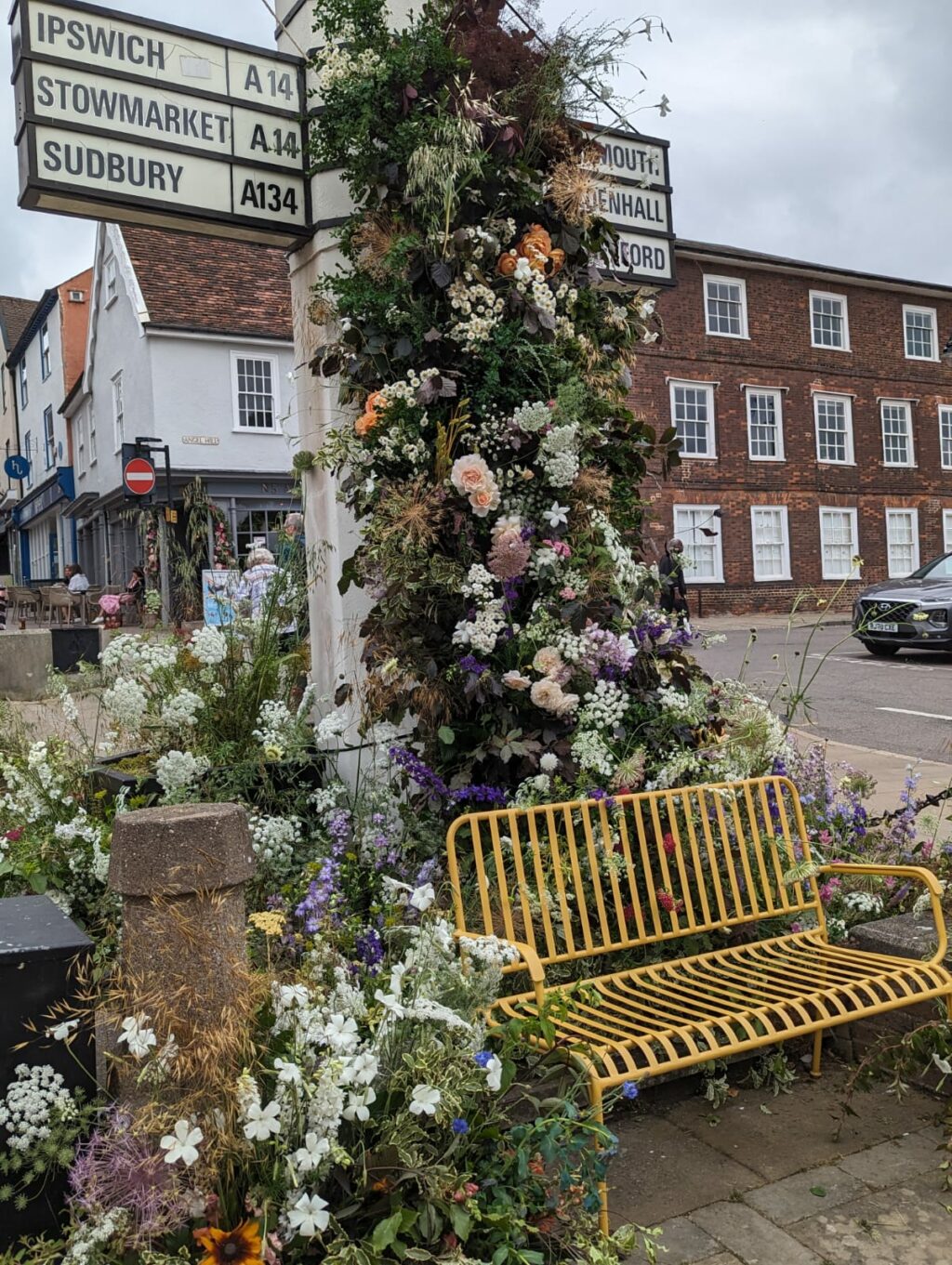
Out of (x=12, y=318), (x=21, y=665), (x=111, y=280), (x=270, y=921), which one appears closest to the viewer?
(x=270, y=921)

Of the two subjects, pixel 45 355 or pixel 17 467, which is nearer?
pixel 17 467

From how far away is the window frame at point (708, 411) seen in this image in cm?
2542

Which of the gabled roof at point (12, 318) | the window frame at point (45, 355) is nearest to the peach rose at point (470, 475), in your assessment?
the window frame at point (45, 355)

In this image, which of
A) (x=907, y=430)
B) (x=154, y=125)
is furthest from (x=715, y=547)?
(x=154, y=125)

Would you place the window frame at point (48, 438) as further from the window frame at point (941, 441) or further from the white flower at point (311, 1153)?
the white flower at point (311, 1153)

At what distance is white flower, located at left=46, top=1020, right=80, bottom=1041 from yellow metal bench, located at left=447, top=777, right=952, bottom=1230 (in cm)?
102

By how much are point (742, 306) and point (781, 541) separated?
575 centimetres

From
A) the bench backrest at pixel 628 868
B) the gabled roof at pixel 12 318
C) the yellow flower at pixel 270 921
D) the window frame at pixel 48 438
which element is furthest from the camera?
the gabled roof at pixel 12 318

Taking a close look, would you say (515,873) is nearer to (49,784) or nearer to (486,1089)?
(486,1089)

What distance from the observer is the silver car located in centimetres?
1413

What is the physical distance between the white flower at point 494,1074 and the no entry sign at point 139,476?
12430 mm

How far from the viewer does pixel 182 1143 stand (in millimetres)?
1842

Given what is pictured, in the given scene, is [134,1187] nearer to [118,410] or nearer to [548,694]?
[548,694]

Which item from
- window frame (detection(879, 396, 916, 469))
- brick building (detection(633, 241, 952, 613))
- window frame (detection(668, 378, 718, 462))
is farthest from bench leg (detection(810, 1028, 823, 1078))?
window frame (detection(879, 396, 916, 469))
